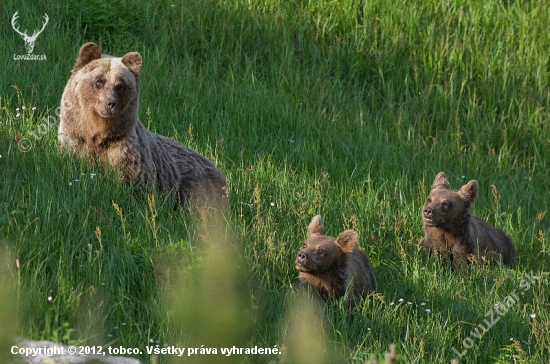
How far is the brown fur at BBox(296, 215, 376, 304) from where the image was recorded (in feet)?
23.0

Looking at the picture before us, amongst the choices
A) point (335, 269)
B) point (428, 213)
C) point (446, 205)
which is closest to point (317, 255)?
point (335, 269)

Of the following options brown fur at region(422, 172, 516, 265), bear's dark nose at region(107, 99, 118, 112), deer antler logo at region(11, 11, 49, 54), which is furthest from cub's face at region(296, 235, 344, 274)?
deer antler logo at region(11, 11, 49, 54)

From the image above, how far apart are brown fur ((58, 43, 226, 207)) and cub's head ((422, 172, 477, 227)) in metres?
2.23

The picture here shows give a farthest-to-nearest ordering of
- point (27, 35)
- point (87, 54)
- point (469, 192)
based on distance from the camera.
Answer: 1. point (27, 35)
2. point (469, 192)
3. point (87, 54)

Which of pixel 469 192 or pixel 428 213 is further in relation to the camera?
pixel 469 192

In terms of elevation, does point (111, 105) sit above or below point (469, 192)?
above

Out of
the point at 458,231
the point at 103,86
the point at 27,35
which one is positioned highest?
the point at 103,86

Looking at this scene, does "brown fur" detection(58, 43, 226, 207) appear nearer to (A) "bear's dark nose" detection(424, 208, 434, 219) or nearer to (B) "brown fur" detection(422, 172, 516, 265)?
(A) "bear's dark nose" detection(424, 208, 434, 219)

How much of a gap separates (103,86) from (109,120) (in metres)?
0.31

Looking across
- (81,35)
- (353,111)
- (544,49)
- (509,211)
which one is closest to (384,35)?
(353,111)

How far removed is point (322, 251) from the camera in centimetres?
703

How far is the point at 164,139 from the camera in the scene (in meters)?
8.62

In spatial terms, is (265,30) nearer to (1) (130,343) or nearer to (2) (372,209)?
(2) (372,209)

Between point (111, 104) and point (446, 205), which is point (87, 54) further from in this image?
point (446, 205)
